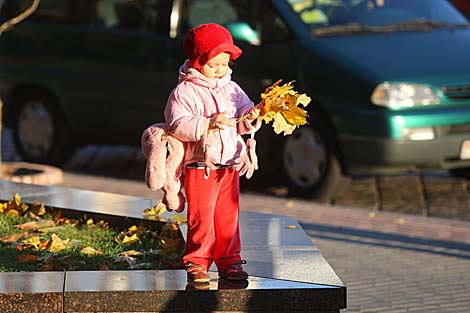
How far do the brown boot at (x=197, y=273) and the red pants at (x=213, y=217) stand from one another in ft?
0.12

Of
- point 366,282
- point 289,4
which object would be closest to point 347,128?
point 289,4

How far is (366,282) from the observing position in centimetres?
785

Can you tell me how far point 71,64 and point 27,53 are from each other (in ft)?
1.82

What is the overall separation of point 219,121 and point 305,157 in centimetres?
566

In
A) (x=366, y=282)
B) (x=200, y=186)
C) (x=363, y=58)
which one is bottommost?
(x=366, y=282)

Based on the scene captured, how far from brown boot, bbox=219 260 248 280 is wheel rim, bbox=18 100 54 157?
23.5ft

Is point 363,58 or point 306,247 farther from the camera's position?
point 363,58

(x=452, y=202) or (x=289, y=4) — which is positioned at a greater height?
(x=289, y=4)

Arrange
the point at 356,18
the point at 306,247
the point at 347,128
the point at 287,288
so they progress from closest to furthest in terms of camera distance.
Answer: the point at 287,288 → the point at 306,247 → the point at 347,128 → the point at 356,18

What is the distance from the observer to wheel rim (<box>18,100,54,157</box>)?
12742 millimetres

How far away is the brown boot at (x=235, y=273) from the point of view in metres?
5.72

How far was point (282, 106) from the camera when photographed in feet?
18.0

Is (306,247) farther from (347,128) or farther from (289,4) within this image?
(289,4)

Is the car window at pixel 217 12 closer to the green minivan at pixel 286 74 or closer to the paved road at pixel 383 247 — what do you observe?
the green minivan at pixel 286 74
